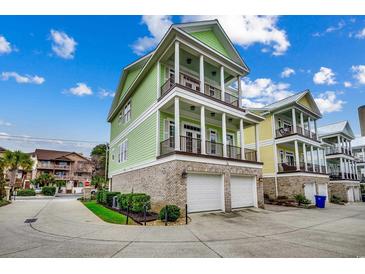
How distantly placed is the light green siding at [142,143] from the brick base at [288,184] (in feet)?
46.0

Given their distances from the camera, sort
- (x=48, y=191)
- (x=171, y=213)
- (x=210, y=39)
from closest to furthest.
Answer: (x=171, y=213), (x=210, y=39), (x=48, y=191)

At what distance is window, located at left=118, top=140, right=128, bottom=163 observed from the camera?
18753 mm

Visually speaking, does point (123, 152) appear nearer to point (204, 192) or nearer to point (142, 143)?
point (142, 143)

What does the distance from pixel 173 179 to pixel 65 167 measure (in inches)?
2105

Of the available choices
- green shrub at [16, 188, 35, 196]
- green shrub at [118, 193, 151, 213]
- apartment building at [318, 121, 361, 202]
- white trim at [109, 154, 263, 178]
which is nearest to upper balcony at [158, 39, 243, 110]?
white trim at [109, 154, 263, 178]

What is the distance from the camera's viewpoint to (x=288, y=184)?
20391 mm

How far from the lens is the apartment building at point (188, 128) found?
1172 centimetres

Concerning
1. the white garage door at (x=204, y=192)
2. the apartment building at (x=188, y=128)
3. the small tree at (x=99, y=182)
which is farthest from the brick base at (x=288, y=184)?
the small tree at (x=99, y=182)

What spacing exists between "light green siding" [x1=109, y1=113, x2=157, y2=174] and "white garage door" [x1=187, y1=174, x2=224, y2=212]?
2.89m

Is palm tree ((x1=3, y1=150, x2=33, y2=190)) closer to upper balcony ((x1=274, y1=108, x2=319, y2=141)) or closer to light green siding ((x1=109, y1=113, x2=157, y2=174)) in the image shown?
light green siding ((x1=109, y1=113, x2=157, y2=174))

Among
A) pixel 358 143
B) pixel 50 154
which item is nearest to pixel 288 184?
pixel 358 143

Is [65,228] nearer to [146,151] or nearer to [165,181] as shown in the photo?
[165,181]
